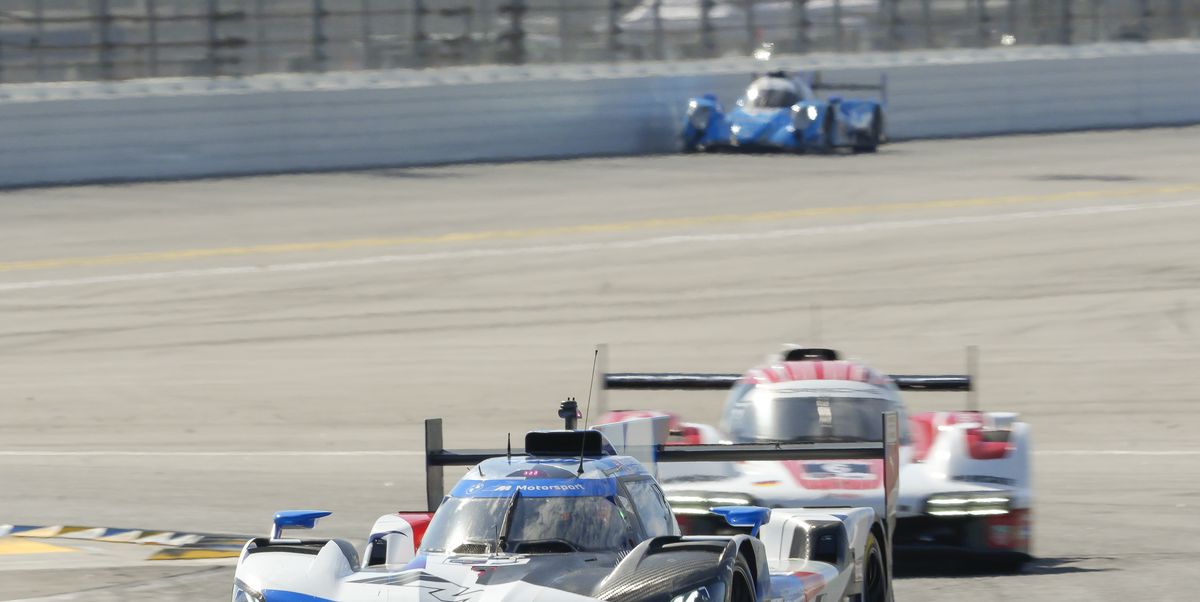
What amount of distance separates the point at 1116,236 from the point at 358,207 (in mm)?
10906

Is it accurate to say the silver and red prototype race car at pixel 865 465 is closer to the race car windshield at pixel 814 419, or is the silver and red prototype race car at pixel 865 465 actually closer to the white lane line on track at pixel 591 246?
the race car windshield at pixel 814 419

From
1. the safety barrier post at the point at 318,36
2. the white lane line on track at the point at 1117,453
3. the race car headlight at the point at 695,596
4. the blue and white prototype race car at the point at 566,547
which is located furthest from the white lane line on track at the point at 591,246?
the race car headlight at the point at 695,596

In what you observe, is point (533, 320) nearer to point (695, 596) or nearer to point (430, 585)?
point (430, 585)

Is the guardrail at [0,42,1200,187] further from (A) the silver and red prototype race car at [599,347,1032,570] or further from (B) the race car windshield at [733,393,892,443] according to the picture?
(B) the race car windshield at [733,393,892,443]

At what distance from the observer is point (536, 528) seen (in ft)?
24.6

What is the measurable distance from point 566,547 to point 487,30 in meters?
28.7

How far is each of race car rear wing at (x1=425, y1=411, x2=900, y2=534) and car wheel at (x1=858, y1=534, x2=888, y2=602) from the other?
298 millimetres

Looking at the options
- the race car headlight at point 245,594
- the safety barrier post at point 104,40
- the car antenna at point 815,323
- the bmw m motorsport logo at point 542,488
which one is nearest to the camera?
the race car headlight at point 245,594

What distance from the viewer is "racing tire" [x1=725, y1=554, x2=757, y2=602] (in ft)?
22.8

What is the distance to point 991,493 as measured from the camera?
10891mm

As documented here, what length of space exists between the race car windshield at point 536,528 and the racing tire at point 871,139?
1041 inches

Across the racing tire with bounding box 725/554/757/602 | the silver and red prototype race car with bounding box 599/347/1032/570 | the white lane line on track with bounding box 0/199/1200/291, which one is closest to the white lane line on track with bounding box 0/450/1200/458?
the silver and red prototype race car with bounding box 599/347/1032/570

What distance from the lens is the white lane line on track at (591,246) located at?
23.1 meters

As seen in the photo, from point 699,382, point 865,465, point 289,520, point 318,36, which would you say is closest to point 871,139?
point 318,36
